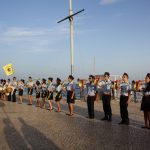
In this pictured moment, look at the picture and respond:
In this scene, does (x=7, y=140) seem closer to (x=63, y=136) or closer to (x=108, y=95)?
(x=63, y=136)

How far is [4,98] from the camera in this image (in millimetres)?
28984

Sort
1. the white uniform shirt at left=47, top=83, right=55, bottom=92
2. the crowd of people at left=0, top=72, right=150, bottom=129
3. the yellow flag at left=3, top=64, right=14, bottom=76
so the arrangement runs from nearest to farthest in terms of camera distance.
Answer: the crowd of people at left=0, top=72, right=150, bottom=129, the white uniform shirt at left=47, top=83, right=55, bottom=92, the yellow flag at left=3, top=64, right=14, bottom=76

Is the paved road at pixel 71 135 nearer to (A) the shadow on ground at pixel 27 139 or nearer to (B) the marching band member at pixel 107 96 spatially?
(A) the shadow on ground at pixel 27 139

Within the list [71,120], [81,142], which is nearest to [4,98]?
[71,120]

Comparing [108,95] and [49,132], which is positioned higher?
[108,95]

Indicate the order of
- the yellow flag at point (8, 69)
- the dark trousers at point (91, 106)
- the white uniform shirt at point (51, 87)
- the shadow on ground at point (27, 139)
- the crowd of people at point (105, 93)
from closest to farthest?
the shadow on ground at point (27, 139) → the crowd of people at point (105, 93) → the dark trousers at point (91, 106) → the white uniform shirt at point (51, 87) → the yellow flag at point (8, 69)

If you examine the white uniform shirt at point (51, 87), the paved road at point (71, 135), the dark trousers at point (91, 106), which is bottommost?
the paved road at point (71, 135)

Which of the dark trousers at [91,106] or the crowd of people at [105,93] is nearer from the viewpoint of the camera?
the crowd of people at [105,93]

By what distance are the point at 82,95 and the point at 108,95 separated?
12.8 m

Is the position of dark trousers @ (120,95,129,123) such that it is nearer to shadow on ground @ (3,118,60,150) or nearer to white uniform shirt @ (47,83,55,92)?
shadow on ground @ (3,118,60,150)

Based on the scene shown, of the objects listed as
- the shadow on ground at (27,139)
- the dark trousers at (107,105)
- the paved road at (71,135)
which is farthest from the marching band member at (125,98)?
the shadow on ground at (27,139)

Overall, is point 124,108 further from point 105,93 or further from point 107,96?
point 105,93

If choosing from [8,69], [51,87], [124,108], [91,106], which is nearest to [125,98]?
[124,108]

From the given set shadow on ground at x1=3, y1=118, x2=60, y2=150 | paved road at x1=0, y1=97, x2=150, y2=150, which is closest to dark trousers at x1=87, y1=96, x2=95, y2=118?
paved road at x1=0, y1=97, x2=150, y2=150
